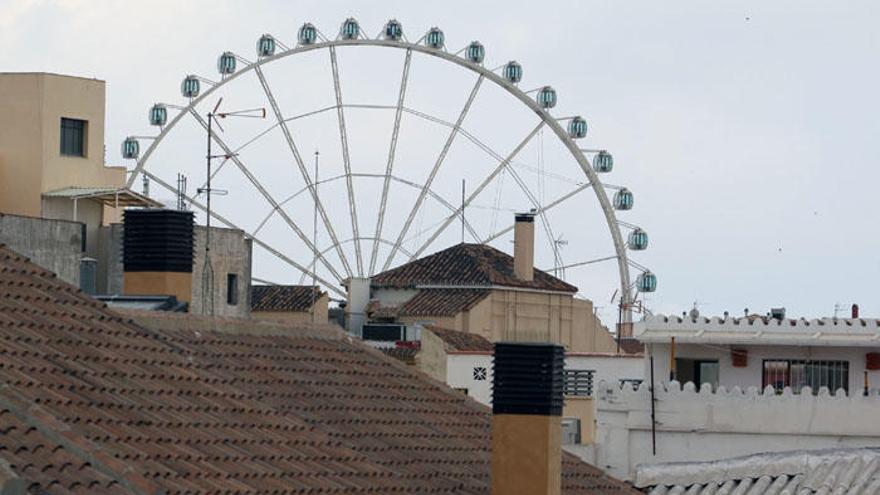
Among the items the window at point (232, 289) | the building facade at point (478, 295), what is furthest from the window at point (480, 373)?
the window at point (232, 289)

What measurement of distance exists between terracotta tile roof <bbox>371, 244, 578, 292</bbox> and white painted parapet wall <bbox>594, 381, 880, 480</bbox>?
3928 cm

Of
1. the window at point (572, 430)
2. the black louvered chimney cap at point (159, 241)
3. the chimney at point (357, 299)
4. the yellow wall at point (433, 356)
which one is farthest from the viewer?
the chimney at point (357, 299)

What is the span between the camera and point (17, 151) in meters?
60.5

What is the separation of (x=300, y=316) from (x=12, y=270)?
58.8m

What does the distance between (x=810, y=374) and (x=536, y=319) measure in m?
37.5

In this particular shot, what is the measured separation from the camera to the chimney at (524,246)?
9103 cm

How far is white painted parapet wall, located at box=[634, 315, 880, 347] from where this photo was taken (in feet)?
179

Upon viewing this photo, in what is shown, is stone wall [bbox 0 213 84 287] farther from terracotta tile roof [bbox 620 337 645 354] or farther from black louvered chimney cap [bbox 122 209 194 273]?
terracotta tile roof [bbox 620 337 645 354]

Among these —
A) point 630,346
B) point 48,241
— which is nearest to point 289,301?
point 630,346

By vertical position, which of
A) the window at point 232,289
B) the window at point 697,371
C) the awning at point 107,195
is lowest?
the window at point 697,371

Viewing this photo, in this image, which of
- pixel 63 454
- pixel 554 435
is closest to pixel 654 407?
pixel 554 435

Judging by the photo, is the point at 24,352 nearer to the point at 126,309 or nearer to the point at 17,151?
the point at 126,309

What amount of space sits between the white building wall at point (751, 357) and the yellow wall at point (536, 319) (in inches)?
1121

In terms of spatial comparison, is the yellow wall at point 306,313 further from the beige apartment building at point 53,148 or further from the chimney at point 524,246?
the beige apartment building at point 53,148
